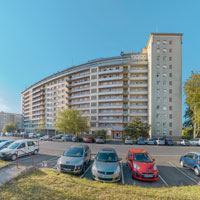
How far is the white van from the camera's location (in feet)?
35.9

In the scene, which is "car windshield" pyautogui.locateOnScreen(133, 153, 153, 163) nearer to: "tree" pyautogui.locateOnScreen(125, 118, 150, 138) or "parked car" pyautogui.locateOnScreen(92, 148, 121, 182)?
"parked car" pyautogui.locateOnScreen(92, 148, 121, 182)

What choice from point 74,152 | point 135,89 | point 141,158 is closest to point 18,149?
point 74,152

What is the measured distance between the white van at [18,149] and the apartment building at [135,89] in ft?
91.9

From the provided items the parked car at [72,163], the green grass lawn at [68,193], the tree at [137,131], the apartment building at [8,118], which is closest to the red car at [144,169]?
the green grass lawn at [68,193]

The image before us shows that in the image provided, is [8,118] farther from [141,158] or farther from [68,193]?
[141,158]

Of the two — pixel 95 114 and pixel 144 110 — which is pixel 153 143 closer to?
pixel 144 110

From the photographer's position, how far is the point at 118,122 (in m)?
Result: 38.1

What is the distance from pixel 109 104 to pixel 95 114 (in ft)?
21.1

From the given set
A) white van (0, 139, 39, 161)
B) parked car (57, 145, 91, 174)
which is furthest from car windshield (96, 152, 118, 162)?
white van (0, 139, 39, 161)

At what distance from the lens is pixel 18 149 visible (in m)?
11.7

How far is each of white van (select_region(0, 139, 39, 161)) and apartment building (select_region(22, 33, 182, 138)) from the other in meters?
28.0

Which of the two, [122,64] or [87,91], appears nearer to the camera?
[122,64]

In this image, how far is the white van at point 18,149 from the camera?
35.9ft

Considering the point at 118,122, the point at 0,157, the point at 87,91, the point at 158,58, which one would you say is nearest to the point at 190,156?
the point at 0,157
